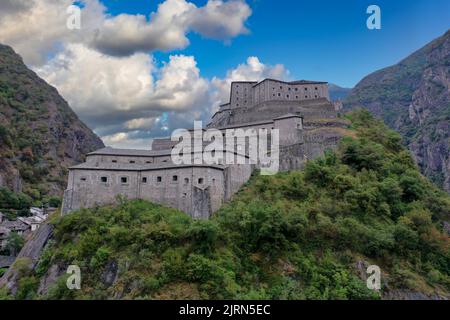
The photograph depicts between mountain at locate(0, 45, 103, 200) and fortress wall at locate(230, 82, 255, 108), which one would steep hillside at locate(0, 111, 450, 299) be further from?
mountain at locate(0, 45, 103, 200)

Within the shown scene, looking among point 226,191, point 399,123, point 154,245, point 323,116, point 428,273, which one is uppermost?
point 399,123

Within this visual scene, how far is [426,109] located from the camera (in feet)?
517

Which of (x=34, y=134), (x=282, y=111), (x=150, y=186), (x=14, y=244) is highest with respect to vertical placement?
(x=34, y=134)

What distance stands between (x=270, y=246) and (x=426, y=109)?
5949 inches

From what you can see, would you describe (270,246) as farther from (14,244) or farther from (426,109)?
(426,109)

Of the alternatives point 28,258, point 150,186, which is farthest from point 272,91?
point 28,258

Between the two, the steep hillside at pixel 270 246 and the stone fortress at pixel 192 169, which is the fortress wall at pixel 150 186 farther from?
the steep hillside at pixel 270 246

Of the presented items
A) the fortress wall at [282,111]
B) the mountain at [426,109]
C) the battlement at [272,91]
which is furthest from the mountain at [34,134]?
the mountain at [426,109]

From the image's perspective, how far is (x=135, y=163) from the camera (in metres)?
43.6

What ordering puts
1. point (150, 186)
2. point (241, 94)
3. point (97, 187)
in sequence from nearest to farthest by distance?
point (97, 187) < point (150, 186) < point (241, 94)
